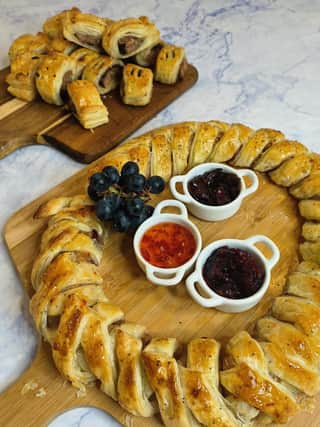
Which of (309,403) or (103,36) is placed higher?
(103,36)

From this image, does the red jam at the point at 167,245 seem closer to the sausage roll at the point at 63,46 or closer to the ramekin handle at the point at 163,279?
the ramekin handle at the point at 163,279

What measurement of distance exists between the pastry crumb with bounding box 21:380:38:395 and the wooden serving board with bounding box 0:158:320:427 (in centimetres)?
1

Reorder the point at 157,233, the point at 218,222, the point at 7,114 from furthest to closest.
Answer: the point at 7,114
the point at 218,222
the point at 157,233

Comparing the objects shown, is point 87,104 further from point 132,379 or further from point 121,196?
point 132,379

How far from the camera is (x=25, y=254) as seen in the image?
7.97 ft

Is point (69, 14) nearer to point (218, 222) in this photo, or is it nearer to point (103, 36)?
point (103, 36)

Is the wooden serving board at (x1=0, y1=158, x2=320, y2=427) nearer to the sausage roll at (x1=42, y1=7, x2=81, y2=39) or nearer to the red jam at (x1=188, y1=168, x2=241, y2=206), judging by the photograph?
the red jam at (x1=188, y1=168, x2=241, y2=206)

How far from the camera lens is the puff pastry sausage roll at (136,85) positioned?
10.2 feet

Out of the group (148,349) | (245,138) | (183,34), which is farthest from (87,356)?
(183,34)

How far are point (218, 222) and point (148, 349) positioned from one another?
90 centimetres

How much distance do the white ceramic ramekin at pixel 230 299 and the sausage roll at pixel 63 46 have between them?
185 centimetres

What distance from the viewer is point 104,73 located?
3.21m

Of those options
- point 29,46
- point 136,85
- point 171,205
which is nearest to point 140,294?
point 171,205

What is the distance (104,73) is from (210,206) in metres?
1.32
